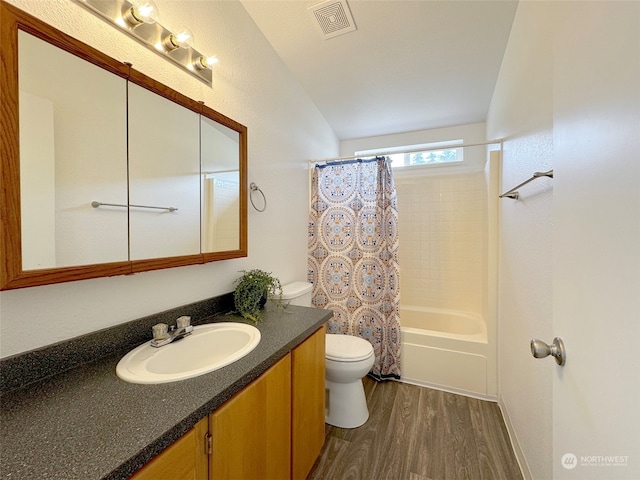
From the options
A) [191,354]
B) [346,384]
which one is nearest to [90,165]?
[191,354]

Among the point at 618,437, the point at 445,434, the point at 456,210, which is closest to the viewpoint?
the point at 618,437

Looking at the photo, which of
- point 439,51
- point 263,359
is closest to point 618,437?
point 263,359

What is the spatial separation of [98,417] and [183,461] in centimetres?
23

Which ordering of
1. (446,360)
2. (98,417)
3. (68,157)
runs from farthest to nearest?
(446,360) → (68,157) → (98,417)

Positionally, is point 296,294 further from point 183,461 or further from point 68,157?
point 68,157

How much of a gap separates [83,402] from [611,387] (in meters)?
1.15

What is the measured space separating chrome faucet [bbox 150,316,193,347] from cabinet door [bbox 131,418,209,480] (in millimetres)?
454

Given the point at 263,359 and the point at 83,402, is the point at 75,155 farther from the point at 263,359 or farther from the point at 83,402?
the point at 263,359

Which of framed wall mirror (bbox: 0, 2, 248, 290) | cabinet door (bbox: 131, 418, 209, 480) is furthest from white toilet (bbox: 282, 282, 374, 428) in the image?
cabinet door (bbox: 131, 418, 209, 480)

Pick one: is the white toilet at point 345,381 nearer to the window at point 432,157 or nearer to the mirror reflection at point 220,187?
the mirror reflection at point 220,187

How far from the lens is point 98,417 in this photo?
→ 61 cm

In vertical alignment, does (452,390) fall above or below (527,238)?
below

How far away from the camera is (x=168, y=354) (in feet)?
3.25

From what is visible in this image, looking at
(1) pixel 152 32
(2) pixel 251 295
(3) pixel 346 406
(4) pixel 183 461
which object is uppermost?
(1) pixel 152 32
